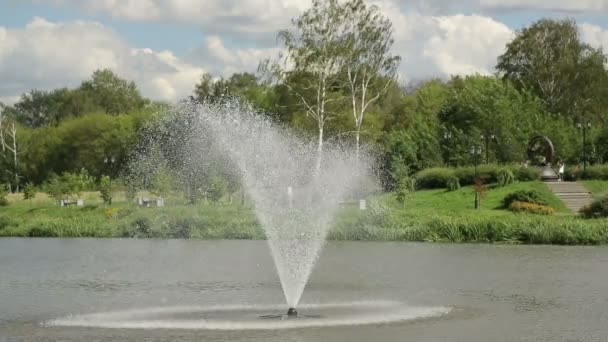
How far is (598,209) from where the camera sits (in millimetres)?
44312

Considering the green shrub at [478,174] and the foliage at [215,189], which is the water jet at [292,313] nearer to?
the foliage at [215,189]

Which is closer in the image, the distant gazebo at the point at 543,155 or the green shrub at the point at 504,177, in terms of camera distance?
the green shrub at the point at 504,177

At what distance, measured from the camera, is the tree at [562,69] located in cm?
8488

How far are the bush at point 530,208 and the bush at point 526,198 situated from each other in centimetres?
68

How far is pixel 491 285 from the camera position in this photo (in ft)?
85.9

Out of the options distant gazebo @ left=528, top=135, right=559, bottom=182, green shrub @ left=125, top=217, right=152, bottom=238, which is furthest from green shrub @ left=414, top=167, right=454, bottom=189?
green shrub @ left=125, top=217, right=152, bottom=238

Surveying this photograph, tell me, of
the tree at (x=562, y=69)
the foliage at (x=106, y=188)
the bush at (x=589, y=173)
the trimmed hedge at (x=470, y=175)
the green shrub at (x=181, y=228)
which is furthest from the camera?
the tree at (x=562, y=69)

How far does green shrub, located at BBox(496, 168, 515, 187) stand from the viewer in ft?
186

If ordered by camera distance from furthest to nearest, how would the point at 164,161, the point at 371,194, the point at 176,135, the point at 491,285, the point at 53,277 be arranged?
the point at 176,135 → the point at 164,161 → the point at 371,194 → the point at 53,277 → the point at 491,285

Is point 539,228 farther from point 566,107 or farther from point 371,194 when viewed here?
point 566,107

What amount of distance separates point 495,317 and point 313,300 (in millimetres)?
4846

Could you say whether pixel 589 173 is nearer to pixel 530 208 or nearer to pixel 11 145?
pixel 530 208

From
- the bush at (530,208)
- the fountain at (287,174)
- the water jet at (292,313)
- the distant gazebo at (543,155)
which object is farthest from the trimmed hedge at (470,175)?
the water jet at (292,313)

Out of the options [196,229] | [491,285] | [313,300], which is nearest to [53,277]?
[313,300]
